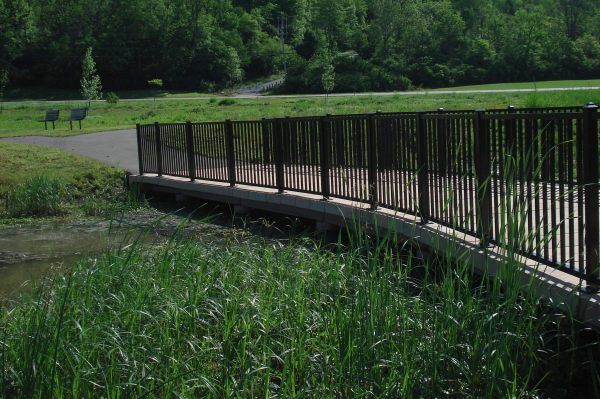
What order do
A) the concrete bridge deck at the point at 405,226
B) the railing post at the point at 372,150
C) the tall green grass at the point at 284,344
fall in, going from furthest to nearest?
the railing post at the point at 372,150, the concrete bridge deck at the point at 405,226, the tall green grass at the point at 284,344

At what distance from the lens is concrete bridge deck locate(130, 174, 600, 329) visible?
3840mm

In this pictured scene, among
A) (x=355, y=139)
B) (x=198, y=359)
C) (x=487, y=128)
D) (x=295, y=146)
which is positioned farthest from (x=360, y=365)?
(x=295, y=146)

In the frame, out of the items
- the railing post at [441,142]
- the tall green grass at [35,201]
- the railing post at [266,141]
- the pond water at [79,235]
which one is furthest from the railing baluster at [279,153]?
the tall green grass at [35,201]

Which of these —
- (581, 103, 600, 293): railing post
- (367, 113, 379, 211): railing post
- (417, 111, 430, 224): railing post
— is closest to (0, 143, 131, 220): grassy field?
(367, 113, 379, 211): railing post

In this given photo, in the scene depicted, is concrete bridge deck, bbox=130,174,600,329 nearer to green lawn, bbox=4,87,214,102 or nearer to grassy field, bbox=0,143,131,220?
grassy field, bbox=0,143,131,220

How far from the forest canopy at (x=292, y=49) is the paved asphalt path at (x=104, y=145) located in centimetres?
5289

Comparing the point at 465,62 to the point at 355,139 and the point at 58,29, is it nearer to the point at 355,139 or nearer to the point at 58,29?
the point at 58,29

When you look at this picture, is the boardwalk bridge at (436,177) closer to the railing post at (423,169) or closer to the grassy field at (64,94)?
the railing post at (423,169)

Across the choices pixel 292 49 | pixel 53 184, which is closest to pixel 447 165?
pixel 53 184

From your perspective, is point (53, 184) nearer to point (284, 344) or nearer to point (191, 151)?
point (191, 151)

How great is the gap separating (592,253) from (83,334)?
3744 mm

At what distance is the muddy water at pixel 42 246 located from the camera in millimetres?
8225

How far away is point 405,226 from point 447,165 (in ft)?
4.46

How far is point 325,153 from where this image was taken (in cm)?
876
